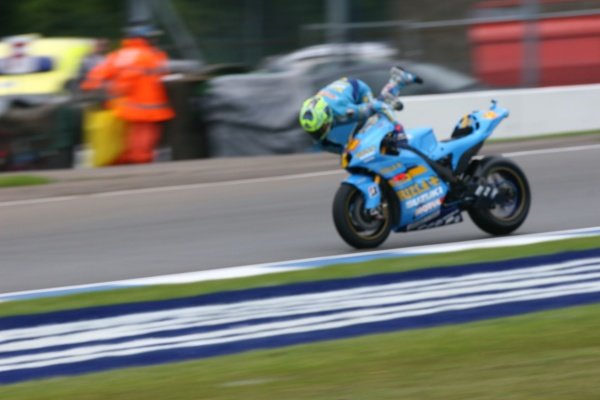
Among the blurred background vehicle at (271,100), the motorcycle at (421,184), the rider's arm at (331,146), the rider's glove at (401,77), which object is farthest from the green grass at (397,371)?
the blurred background vehicle at (271,100)

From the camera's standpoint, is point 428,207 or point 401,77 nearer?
point 401,77

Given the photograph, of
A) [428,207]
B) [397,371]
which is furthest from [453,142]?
[397,371]

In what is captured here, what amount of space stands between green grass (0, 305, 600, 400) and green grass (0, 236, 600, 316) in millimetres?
888

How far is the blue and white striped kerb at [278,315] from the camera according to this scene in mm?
6602

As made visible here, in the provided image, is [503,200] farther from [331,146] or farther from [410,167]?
[331,146]

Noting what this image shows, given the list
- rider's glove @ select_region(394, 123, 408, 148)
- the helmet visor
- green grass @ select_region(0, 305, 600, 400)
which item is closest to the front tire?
rider's glove @ select_region(394, 123, 408, 148)

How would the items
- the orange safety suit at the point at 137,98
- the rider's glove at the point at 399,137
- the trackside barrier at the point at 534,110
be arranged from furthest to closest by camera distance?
the trackside barrier at the point at 534,110 < the orange safety suit at the point at 137,98 < the rider's glove at the point at 399,137

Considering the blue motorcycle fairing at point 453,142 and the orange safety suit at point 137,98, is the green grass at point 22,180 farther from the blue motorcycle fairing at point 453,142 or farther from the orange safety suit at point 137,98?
the blue motorcycle fairing at point 453,142

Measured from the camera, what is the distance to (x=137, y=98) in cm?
Result: 1694

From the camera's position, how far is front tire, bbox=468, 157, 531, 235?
10.1 m

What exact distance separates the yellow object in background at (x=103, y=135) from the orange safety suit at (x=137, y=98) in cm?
8

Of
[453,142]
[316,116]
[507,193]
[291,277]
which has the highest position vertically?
[316,116]

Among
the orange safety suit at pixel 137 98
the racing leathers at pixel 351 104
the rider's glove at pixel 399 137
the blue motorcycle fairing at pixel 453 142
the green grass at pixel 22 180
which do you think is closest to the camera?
the racing leathers at pixel 351 104

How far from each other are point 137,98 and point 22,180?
2.26m
